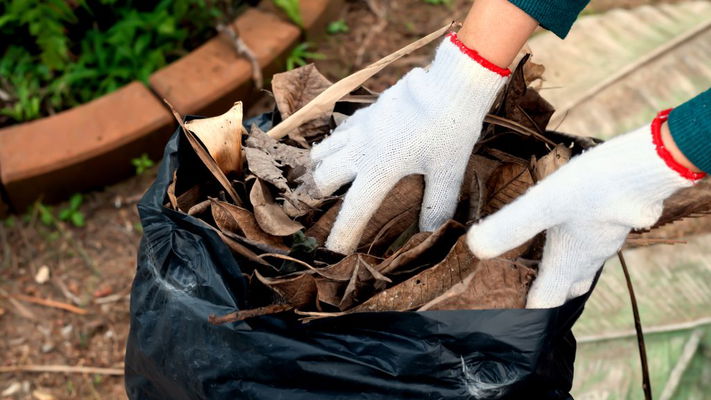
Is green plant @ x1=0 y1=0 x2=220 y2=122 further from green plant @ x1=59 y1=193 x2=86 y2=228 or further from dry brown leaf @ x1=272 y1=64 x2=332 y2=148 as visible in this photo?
dry brown leaf @ x1=272 y1=64 x2=332 y2=148

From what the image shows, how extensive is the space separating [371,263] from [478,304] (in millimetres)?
162

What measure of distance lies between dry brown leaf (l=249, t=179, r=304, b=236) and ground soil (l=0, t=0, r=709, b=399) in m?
0.81

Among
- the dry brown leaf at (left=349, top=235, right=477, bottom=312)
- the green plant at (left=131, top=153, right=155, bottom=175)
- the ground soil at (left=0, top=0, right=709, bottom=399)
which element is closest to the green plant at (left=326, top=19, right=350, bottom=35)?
the ground soil at (left=0, top=0, right=709, bottom=399)

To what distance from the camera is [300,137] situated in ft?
3.64

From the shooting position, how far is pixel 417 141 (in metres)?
0.95

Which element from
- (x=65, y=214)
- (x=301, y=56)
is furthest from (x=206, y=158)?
(x=301, y=56)

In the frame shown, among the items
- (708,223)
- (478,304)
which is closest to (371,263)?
(478,304)

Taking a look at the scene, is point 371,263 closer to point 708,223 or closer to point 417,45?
point 417,45

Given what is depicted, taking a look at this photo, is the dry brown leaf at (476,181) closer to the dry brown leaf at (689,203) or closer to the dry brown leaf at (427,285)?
the dry brown leaf at (427,285)

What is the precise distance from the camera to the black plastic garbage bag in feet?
2.72

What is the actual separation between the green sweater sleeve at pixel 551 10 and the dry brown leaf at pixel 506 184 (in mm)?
203

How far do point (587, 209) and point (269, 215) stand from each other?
16.4 inches

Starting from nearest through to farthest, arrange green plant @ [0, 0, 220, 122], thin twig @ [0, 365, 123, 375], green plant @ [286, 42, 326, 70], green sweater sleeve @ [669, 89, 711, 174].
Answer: green sweater sleeve @ [669, 89, 711, 174] → thin twig @ [0, 365, 123, 375] → green plant @ [0, 0, 220, 122] → green plant @ [286, 42, 326, 70]

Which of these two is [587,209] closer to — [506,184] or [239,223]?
[506,184]
